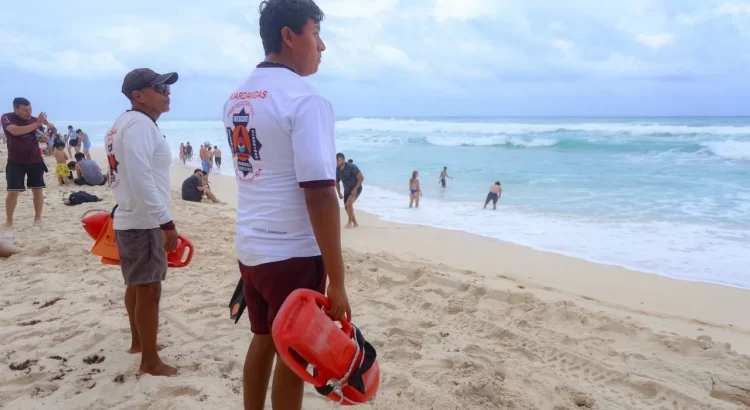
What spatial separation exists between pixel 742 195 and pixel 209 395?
15232mm

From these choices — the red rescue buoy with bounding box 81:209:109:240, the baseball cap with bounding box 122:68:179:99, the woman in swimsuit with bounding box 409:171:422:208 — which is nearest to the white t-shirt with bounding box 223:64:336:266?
the baseball cap with bounding box 122:68:179:99

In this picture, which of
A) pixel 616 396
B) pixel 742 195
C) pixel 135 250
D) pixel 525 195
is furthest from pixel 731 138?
pixel 135 250

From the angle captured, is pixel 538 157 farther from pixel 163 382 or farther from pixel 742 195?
pixel 163 382

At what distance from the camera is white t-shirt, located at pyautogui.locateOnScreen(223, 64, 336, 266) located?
5.17 feet

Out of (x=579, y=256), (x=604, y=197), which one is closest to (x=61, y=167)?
(x=579, y=256)

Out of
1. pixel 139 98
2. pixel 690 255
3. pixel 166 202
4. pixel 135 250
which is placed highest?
pixel 139 98

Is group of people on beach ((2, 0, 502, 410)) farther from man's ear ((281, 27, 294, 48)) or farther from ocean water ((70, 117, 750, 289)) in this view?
ocean water ((70, 117, 750, 289))

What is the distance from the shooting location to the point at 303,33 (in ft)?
5.82

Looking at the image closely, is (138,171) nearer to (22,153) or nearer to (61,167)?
(22,153)

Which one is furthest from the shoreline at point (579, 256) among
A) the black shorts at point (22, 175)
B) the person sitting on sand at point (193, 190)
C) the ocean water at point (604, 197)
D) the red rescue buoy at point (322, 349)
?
the black shorts at point (22, 175)

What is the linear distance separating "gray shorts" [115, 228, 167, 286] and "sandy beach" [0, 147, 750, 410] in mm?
599

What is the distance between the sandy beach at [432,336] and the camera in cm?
279

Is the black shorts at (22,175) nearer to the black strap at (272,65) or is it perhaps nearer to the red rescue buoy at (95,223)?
the red rescue buoy at (95,223)

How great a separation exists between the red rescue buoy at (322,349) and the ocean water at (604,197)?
224 inches
